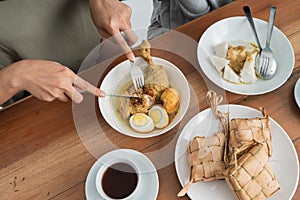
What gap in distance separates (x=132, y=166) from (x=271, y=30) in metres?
0.62

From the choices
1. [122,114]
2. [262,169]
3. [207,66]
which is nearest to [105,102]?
[122,114]

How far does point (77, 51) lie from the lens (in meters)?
1.40

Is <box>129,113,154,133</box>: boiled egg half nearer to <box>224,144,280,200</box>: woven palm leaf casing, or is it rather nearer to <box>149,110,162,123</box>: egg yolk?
<box>149,110,162,123</box>: egg yolk

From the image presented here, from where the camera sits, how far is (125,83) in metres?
1.13

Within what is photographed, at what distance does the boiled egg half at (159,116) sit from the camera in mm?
1037

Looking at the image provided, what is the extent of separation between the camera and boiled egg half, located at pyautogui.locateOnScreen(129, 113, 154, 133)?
1035mm

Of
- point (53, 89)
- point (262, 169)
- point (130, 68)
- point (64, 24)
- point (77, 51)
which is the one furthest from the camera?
point (77, 51)

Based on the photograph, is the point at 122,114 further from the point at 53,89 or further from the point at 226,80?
the point at 226,80

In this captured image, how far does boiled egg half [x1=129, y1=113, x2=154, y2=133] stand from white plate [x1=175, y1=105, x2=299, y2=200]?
0.09 meters

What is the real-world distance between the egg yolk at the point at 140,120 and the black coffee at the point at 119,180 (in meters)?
0.13

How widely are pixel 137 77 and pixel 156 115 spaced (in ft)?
0.43

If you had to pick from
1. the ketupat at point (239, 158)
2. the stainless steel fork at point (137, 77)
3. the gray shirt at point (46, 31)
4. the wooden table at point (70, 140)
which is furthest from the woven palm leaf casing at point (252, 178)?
Result: the gray shirt at point (46, 31)

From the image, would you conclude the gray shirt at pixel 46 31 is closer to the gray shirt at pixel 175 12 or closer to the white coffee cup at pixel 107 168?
the gray shirt at pixel 175 12

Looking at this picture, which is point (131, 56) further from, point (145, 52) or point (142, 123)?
point (142, 123)
